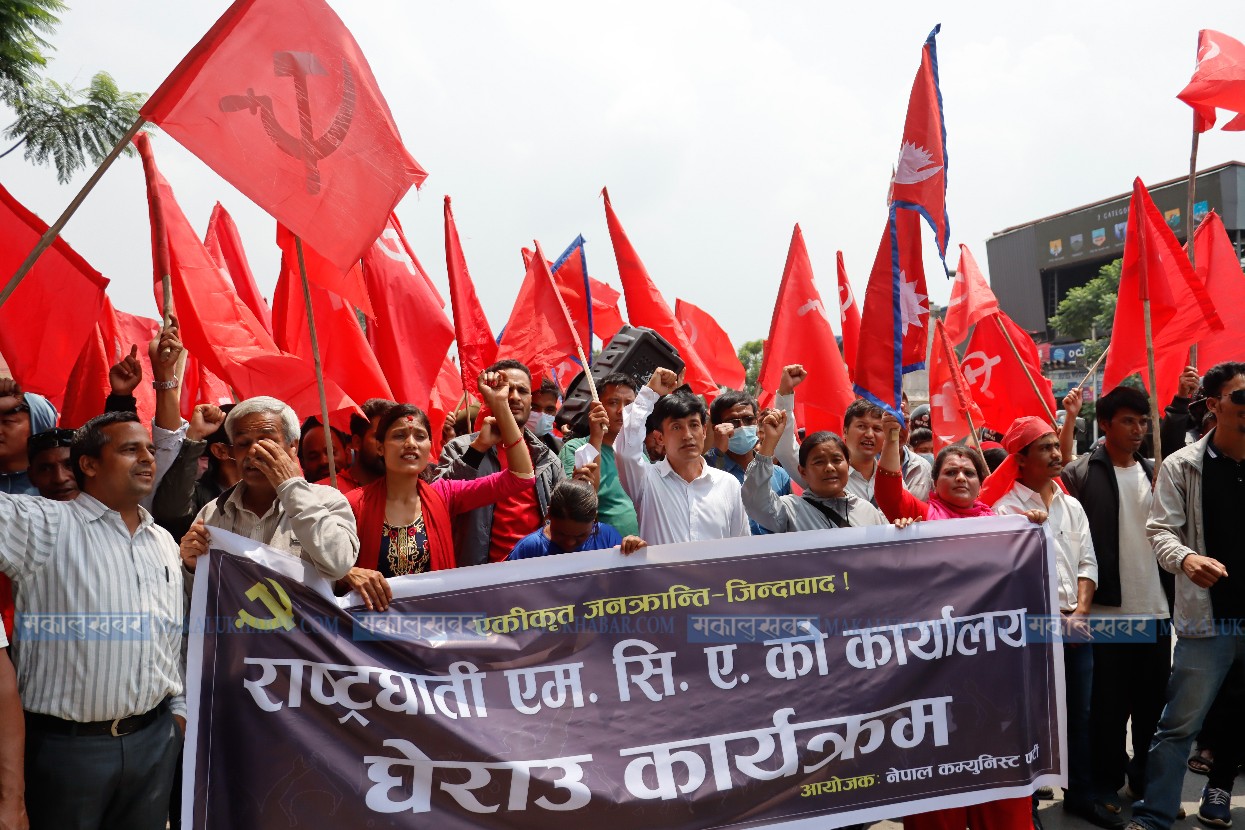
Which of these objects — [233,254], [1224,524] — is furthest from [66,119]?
[1224,524]

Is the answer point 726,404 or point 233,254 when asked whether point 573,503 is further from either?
point 233,254

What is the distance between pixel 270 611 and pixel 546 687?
97 cm

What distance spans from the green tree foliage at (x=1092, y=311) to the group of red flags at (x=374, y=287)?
3974 cm

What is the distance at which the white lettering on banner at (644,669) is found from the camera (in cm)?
359

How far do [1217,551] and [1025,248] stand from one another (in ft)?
246

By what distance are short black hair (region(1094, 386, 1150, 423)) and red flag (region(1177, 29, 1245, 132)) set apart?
1966mm

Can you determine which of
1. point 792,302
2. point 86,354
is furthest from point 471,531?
point 792,302

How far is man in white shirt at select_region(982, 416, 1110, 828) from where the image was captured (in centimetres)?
461

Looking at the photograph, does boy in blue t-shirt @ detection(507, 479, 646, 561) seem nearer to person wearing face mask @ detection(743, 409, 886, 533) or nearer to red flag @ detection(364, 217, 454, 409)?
person wearing face mask @ detection(743, 409, 886, 533)

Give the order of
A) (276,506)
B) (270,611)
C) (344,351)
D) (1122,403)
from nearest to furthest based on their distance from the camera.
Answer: (270,611)
(276,506)
(1122,403)
(344,351)

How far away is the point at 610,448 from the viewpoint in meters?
4.66

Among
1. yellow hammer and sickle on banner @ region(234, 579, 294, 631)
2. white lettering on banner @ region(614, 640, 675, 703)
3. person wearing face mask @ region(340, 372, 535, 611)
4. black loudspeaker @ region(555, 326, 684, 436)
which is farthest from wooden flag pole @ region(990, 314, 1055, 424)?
yellow hammer and sickle on banner @ region(234, 579, 294, 631)

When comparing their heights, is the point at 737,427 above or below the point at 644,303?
below

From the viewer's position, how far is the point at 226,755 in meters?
3.22
